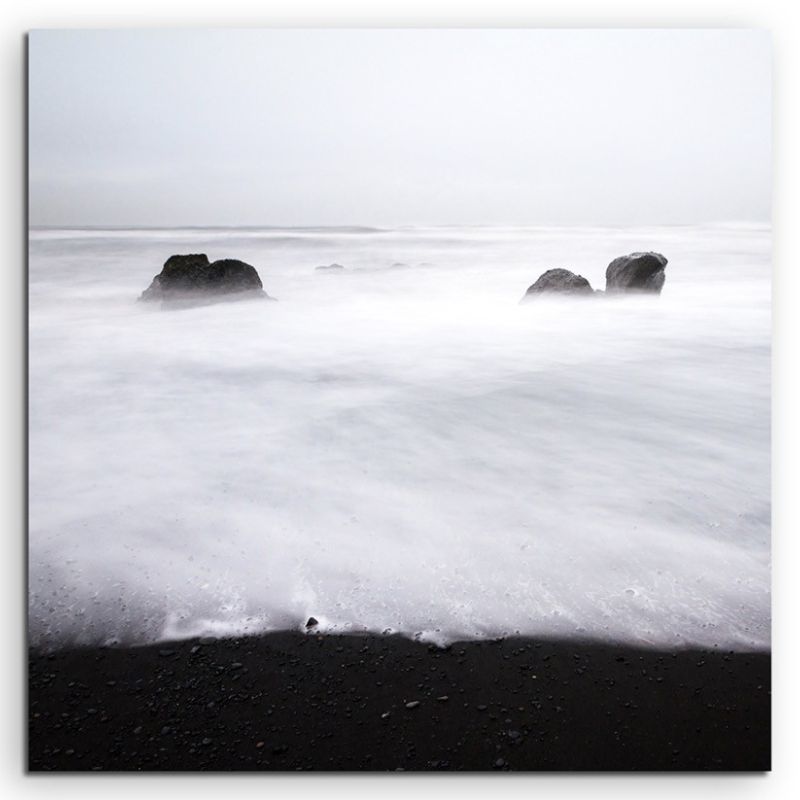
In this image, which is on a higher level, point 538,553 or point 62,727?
point 538,553

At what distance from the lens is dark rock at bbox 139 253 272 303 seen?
2.17 meters

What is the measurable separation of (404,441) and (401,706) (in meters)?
0.66

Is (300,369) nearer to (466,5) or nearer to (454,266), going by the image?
(454,266)

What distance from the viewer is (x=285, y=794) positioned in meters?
2.01

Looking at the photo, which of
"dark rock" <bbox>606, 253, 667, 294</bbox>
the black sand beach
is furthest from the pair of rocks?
the black sand beach

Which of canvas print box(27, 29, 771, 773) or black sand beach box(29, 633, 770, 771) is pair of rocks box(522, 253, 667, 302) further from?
black sand beach box(29, 633, 770, 771)

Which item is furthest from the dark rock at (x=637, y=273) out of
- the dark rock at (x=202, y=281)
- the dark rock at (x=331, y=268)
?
the dark rock at (x=202, y=281)

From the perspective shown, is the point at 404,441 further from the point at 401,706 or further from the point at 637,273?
the point at 637,273

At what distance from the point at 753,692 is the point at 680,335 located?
94 cm

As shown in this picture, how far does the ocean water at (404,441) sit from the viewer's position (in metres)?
1.99

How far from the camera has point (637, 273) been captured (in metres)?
2.22

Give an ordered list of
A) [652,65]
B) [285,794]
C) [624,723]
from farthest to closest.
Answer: [652,65], [285,794], [624,723]

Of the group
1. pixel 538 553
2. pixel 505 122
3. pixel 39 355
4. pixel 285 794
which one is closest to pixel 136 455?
pixel 39 355

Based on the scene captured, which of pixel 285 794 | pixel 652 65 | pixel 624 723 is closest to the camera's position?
pixel 624 723
